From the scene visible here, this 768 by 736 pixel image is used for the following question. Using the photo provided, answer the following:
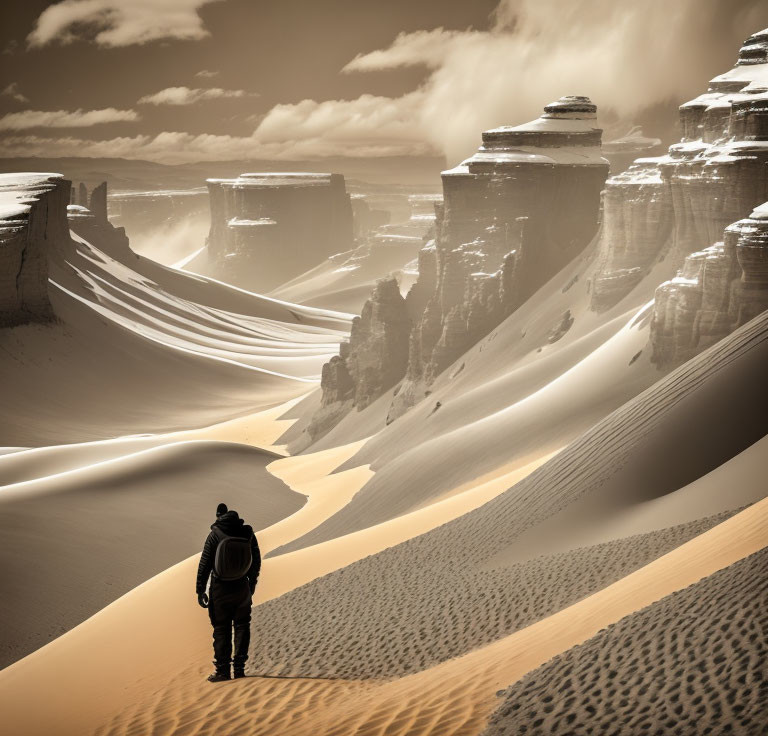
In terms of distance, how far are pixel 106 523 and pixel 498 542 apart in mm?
11625

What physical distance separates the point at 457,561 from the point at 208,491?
556 inches

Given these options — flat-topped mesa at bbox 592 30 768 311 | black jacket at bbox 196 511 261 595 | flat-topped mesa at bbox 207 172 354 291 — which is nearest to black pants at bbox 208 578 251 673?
black jacket at bbox 196 511 261 595

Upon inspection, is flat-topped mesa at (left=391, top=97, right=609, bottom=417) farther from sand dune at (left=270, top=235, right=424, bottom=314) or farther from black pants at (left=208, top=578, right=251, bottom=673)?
sand dune at (left=270, top=235, right=424, bottom=314)

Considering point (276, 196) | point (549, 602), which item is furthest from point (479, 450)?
point (276, 196)

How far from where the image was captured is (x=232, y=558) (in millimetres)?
8477

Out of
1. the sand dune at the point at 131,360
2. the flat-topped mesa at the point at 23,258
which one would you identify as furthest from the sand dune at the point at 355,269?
the flat-topped mesa at the point at 23,258

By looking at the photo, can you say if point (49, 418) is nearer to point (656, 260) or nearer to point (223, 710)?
point (656, 260)

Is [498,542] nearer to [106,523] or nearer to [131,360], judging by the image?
[106,523]

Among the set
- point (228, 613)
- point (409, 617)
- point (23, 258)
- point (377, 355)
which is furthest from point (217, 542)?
point (23, 258)

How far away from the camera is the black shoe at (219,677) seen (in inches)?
360

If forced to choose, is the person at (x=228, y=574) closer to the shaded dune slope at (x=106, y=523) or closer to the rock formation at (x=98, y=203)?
the shaded dune slope at (x=106, y=523)

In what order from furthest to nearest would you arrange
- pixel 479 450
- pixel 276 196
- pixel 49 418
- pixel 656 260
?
pixel 276 196, pixel 49 418, pixel 656 260, pixel 479 450

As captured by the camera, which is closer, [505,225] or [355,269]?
[505,225]

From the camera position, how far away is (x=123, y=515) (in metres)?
22.8
